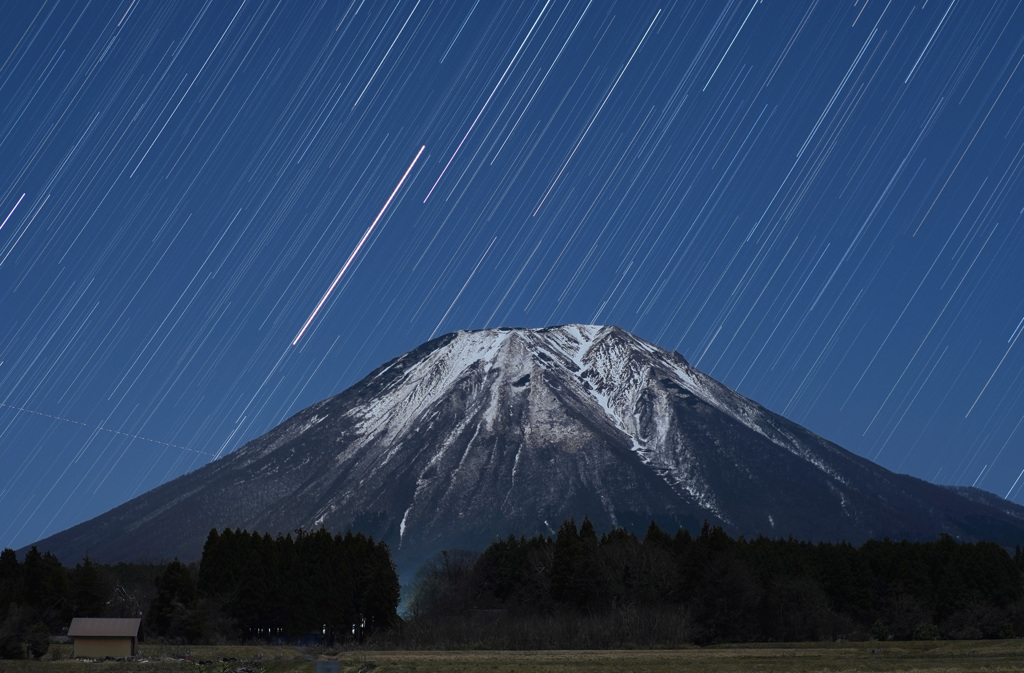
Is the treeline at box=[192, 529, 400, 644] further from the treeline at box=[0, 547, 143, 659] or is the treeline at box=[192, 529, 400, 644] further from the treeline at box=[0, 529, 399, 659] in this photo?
the treeline at box=[0, 547, 143, 659]

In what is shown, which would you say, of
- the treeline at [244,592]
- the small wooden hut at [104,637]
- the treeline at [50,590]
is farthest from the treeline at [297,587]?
the small wooden hut at [104,637]

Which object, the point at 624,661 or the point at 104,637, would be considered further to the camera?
the point at 104,637

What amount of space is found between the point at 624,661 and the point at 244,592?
144ft

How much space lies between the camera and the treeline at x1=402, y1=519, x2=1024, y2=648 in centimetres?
7800

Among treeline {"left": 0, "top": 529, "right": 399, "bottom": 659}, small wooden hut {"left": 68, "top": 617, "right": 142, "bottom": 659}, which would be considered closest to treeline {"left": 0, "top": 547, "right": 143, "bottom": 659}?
treeline {"left": 0, "top": 529, "right": 399, "bottom": 659}

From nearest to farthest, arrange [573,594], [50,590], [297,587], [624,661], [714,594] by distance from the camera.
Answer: [624,661] < [714,594] < [50,590] < [573,594] < [297,587]

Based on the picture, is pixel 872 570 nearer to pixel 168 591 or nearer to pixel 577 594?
pixel 577 594

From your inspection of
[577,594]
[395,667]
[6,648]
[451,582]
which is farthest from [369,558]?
[395,667]

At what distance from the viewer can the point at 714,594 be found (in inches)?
3359

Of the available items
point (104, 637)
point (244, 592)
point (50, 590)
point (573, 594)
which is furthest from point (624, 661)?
point (50, 590)

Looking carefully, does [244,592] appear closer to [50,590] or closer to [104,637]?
[50,590]

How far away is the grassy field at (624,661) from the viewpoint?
46.2 metres

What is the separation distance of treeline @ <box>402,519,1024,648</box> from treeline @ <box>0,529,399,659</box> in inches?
223

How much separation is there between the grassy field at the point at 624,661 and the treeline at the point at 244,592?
14641 mm
